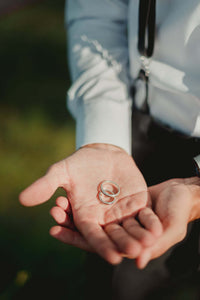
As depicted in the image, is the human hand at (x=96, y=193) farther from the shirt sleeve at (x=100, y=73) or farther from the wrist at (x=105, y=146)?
the shirt sleeve at (x=100, y=73)

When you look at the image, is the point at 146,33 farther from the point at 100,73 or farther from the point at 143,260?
the point at 143,260

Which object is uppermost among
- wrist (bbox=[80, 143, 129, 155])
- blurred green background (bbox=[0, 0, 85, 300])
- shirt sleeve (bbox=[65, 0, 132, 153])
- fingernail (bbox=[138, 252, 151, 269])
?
shirt sleeve (bbox=[65, 0, 132, 153])

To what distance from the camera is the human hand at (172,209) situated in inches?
46.6

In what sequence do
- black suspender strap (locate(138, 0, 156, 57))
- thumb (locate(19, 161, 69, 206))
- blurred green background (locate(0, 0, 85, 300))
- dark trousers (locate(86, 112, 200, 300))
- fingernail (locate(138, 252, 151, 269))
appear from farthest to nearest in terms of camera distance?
blurred green background (locate(0, 0, 85, 300))
dark trousers (locate(86, 112, 200, 300))
black suspender strap (locate(138, 0, 156, 57))
thumb (locate(19, 161, 69, 206))
fingernail (locate(138, 252, 151, 269))

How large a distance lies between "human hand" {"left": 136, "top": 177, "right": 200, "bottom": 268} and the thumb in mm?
442

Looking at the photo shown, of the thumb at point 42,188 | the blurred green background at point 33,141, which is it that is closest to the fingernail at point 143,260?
the thumb at point 42,188

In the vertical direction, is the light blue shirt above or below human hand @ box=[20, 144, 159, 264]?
above

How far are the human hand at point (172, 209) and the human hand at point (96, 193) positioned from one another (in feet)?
0.17

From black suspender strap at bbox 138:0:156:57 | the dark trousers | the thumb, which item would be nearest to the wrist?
the dark trousers

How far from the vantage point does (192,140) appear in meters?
1.53

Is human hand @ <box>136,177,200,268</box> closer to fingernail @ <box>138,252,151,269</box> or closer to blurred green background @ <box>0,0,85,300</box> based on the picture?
fingernail @ <box>138,252,151,269</box>

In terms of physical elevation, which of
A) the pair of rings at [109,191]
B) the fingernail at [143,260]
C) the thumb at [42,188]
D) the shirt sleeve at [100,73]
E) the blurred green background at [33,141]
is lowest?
the blurred green background at [33,141]

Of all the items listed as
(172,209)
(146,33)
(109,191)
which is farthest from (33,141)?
(172,209)

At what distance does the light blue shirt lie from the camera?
1381 mm
